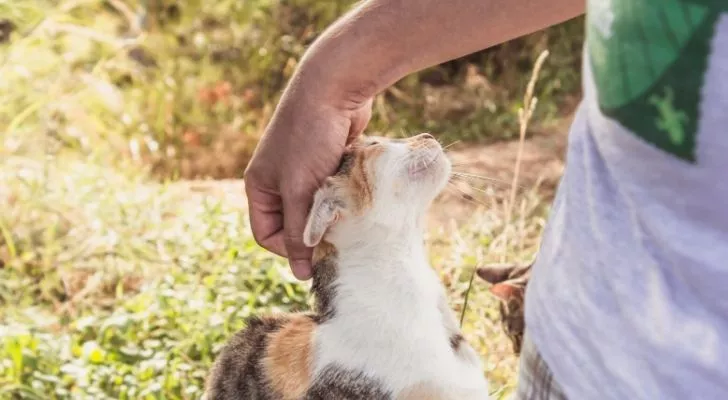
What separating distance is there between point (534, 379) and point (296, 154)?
44cm

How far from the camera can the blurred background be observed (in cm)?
247

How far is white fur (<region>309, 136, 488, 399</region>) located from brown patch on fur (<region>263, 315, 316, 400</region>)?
0.12 feet

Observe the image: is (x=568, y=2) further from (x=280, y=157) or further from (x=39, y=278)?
(x=39, y=278)

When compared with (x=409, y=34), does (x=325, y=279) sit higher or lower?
lower

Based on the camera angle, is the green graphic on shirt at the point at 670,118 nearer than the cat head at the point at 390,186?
Yes

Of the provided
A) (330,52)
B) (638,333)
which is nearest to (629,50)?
(638,333)

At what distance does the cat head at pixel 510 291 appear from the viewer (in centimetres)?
219

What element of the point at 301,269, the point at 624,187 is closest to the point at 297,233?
the point at 301,269

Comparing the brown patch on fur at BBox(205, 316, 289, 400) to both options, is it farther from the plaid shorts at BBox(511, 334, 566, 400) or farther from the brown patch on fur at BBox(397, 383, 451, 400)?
the plaid shorts at BBox(511, 334, 566, 400)

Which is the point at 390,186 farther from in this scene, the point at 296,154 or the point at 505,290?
the point at 505,290

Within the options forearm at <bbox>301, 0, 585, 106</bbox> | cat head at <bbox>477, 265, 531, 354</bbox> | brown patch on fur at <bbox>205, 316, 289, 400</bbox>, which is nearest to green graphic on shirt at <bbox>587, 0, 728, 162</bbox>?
forearm at <bbox>301, 0, 585, 106</bbox>

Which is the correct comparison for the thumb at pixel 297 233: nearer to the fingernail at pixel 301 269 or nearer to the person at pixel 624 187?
the fingernail at pixel 301 269

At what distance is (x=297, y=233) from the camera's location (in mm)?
1274

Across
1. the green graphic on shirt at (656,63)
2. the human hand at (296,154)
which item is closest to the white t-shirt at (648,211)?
the green graphic on shirt at (656,63)
